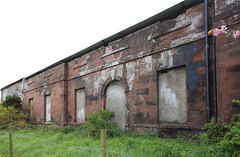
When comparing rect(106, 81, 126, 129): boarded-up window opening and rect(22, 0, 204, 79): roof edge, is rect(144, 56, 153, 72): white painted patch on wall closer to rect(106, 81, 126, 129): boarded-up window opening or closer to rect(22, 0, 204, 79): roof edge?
rect(22, 0, 204, 79): roof edge

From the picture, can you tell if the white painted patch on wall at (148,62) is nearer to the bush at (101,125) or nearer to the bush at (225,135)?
the bush at (101,125)

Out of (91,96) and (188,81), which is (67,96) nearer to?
(91,96)

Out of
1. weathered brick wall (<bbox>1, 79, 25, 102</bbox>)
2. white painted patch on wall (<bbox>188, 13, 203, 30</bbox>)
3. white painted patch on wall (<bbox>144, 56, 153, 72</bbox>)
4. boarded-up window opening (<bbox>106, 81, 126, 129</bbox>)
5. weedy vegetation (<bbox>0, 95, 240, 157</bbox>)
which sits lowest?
weedy vegetation (<bbox>0, 95, 240, 157</bbox>)

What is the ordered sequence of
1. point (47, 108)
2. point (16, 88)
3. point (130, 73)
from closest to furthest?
point (130, 73), point (47, 108), point (16, 88)

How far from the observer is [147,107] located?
8.00m

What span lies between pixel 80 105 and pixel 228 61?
31.4 ft

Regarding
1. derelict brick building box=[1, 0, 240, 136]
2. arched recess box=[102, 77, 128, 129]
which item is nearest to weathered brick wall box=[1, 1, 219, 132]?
derelict brick building box=[1, 0, 240, 136]

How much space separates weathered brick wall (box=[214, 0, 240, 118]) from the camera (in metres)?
5.38

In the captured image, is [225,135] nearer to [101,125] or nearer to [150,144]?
[150,144]

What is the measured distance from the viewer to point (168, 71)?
7.57 metres

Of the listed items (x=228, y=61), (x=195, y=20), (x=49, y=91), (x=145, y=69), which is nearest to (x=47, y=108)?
(x=49, y=91)

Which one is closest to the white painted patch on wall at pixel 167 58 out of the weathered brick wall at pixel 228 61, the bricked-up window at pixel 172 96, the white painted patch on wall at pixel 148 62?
the bricked-up window at pixel 172 96

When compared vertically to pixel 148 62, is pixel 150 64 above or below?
below

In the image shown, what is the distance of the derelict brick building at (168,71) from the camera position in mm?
5707
